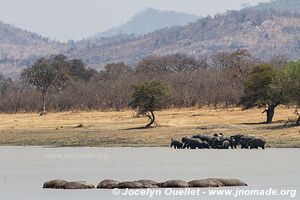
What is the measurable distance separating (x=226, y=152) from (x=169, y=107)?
118 feet

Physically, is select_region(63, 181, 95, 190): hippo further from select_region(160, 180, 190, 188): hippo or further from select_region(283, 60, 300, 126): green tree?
select_region(283, 60, 300, 126): green tree

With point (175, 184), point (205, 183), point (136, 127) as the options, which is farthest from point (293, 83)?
point (175, 184)

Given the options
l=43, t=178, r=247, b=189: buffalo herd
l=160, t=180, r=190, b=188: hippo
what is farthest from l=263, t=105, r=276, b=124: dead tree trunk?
l=160, t=180, r=190, b=188: hippo

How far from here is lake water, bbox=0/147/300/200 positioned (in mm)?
30188

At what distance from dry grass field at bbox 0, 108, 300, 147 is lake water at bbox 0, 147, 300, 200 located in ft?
14.4

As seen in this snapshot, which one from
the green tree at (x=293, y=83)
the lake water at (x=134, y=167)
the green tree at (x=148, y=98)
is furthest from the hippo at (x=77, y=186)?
the green tree at (x=148, y=98)

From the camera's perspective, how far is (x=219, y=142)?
55.4 metres

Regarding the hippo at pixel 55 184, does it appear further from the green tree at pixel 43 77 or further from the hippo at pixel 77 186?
the green tree at pixel 43 77

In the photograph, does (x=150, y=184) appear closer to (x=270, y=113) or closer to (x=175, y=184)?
(x=175, y=184)

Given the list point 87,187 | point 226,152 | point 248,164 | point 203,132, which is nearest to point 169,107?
point 203,132

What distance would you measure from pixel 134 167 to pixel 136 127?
26739 mm

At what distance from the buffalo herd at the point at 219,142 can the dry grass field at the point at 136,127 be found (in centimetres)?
133

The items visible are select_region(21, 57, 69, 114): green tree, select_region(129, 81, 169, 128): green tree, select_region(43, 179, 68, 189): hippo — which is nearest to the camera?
select_region(43, 179, 68, 189): hippo

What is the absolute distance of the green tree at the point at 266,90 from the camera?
67375 millimetres
